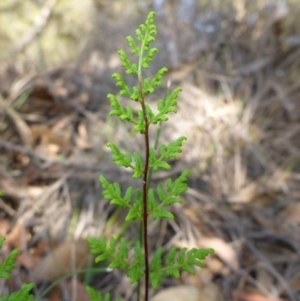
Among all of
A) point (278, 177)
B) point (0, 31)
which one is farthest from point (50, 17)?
point (278, 177)

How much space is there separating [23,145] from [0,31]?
25.4 ft

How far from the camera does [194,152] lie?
2.43 meters

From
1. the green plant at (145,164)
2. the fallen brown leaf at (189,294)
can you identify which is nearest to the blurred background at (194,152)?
the fallen brown leaf at (189,294)

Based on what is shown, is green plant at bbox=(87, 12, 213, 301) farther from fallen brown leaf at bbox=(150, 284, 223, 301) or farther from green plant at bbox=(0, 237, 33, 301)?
fallen brown leaf at bbox=(150, 284, 223, 301)

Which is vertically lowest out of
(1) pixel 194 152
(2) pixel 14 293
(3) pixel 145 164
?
(2) pixel 14 293

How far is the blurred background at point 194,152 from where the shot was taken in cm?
189

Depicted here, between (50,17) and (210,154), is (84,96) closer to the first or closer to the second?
(210,154)

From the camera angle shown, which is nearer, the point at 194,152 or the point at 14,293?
the point at 14,293

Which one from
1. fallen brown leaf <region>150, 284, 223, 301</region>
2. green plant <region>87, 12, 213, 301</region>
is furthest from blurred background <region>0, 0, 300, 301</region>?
green plant <region>87, 12, 213, 301</region>

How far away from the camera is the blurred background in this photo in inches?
74.5

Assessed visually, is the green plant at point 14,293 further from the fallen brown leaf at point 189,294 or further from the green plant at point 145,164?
the fallen brown leaf at point 189,294

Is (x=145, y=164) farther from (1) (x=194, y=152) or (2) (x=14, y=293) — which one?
(1) (x=194, y=152)

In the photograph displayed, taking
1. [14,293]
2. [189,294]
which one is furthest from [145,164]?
[189,294]

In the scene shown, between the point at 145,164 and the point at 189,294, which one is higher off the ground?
the point at 145,164
